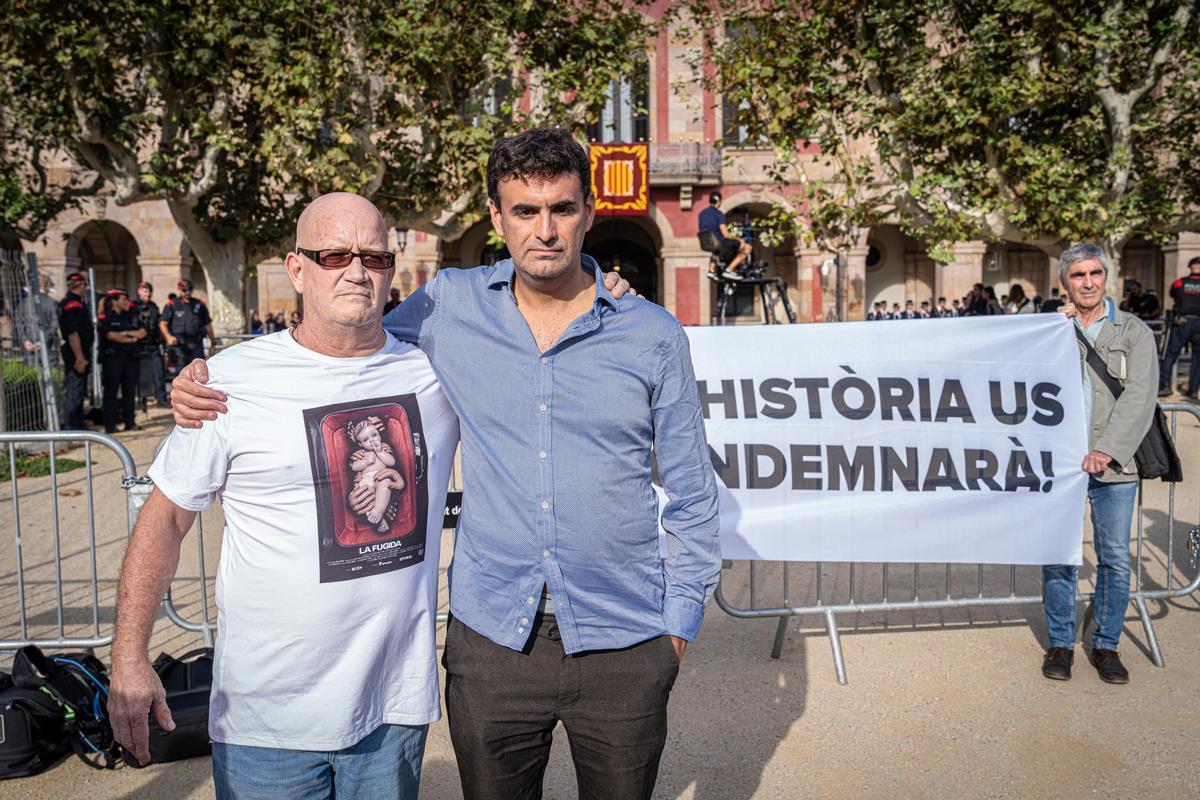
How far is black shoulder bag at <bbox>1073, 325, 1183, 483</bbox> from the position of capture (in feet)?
14.4

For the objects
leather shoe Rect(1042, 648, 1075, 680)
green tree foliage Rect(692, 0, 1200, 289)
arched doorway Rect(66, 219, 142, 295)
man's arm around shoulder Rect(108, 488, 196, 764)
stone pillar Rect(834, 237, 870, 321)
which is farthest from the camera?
arched doorway Rect(66, 219, 142, 295)

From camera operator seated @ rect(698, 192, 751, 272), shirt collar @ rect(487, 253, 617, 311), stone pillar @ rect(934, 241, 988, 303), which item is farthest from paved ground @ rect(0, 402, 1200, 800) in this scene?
stone pillar @ rect(934, 241, 988, 303)

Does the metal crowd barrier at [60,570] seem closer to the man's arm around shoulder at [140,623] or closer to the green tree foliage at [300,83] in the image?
the man's arm around shoulder at [140,623]

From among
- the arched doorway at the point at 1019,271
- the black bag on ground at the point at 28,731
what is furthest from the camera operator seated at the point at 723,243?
the arched doorway at the point at 1019,271

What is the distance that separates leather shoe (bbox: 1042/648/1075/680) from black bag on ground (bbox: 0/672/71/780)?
175 inches

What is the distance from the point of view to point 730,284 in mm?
11625

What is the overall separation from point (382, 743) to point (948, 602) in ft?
11.7

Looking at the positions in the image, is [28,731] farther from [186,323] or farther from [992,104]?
[992,104]

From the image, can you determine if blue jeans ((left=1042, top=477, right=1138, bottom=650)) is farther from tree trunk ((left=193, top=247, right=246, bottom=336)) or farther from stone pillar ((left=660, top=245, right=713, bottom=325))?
stone pillar ((left=660, top=245, right=713, bottom=325))

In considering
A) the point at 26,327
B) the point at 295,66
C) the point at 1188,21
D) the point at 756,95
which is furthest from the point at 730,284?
the point at 26,327

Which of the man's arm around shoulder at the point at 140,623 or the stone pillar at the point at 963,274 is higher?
the stone pillar at the point at 963,274

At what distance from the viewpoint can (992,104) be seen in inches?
469

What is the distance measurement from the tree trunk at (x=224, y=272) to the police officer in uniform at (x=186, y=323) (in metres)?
0.55

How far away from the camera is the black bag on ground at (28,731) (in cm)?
359
